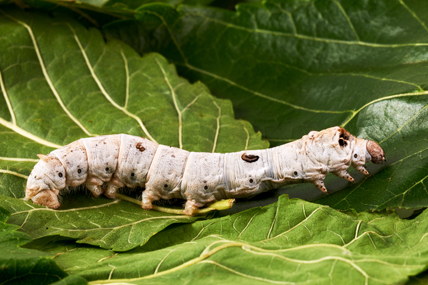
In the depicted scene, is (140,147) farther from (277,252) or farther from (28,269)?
(277,252)

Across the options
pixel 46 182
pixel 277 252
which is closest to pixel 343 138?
pixel 277 252

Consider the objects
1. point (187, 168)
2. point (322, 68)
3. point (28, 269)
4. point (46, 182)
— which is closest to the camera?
point (28, 269)

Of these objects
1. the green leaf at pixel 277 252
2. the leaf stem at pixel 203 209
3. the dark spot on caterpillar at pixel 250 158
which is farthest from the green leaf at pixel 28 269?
the dark spot on caterpillar at pixel 250 158

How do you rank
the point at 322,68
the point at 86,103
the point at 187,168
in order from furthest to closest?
the point at 322,68 → the point at 86,103 → the point at 187,168

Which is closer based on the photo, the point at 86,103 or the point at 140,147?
the point at 140,147

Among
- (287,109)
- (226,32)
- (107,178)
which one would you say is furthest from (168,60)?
(107,178)

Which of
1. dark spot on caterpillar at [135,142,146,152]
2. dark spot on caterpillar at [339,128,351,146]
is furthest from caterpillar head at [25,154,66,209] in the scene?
dark spot on caterpillar at [339,128,351,146]

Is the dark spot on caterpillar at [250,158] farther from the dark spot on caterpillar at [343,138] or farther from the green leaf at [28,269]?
the green leaf at [28,269]

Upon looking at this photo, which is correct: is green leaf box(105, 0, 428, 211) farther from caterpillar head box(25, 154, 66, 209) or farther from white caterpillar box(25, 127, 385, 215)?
caterpillar head box(25, 154, 66, 209)
